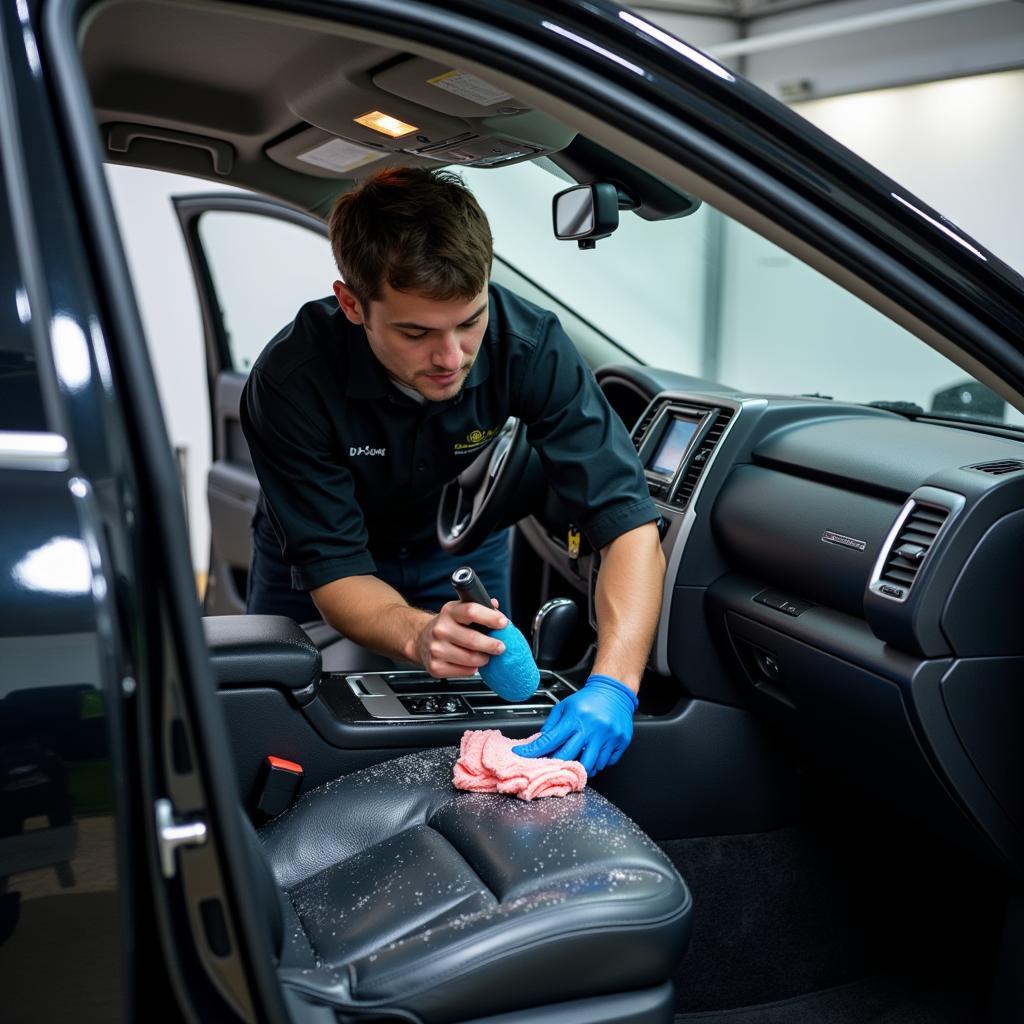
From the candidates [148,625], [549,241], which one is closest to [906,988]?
[148,625]

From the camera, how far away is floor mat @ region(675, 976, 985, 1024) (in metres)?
1.80

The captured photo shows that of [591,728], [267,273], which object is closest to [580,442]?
[591,728]

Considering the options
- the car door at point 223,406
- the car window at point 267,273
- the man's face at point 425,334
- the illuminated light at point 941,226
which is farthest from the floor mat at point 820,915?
the car window at point 267,273

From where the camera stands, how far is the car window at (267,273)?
4.87 meters

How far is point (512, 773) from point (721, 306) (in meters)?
6.27

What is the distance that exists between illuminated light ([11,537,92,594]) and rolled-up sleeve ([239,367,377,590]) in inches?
41.9

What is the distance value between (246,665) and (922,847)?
1.13 metres

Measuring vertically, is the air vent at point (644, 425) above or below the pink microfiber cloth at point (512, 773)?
above

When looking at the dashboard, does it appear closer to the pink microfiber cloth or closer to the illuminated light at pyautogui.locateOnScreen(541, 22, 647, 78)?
the pink microfiber cloth

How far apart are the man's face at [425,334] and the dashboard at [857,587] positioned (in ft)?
1.53

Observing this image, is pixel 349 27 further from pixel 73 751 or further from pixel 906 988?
pixel 906 988

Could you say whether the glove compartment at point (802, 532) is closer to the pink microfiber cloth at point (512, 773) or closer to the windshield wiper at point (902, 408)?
the windshield wiper at point (902, 408)

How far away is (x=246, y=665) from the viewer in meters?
1.52

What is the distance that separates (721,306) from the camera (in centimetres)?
730
